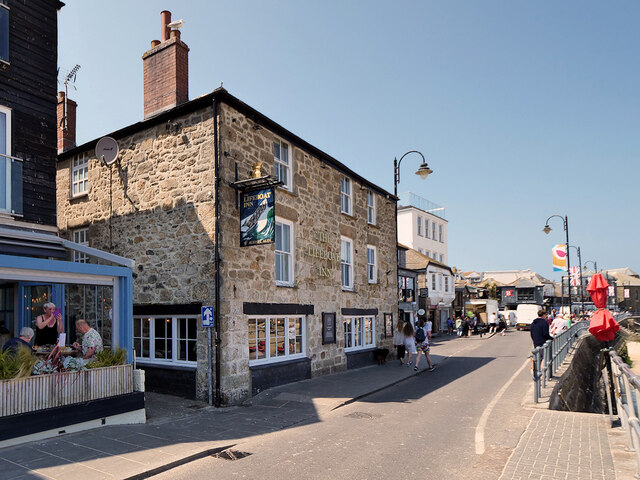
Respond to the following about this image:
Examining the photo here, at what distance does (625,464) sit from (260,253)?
29.3 feet

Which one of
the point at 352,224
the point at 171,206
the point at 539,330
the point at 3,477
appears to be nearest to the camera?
the point at 3,477

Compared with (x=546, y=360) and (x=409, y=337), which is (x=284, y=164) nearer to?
(x=409, y=337)

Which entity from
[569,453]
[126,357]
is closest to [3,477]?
[126,357]

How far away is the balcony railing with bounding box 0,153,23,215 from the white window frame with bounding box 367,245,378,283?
12489 mm

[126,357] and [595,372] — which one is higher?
[126,357]

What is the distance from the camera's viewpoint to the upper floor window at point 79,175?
49.4 feet

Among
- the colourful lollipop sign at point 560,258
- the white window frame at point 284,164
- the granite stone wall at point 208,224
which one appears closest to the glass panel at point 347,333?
the granite stone wall at point 208,224

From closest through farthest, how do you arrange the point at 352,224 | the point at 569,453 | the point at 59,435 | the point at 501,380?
the point at 569,453 < the point at 59,435 < the point at 501,380 < the point at 352,224

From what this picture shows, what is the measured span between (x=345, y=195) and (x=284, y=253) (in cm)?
485

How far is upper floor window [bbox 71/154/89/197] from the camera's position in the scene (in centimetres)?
1505

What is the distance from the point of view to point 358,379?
14.8 meters

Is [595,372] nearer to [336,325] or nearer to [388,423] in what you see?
[336,325]

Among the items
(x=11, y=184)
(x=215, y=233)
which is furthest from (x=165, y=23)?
(x=215, y=233)

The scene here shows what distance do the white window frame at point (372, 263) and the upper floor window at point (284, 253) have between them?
584 centimetres
